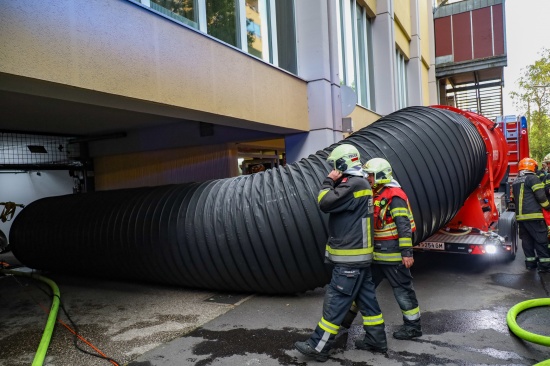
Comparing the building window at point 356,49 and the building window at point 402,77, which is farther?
the building window at point 402,77

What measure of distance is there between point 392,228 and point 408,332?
981mm

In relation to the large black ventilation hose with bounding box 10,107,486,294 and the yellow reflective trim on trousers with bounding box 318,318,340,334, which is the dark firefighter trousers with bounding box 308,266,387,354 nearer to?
the yellow reflective trim on trousers with bounding box 318,318,340,334

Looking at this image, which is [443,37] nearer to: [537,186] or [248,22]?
[248,22]

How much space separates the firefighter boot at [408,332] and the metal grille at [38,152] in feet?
29.3

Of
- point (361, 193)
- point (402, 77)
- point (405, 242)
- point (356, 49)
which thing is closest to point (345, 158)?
point (361, 193)

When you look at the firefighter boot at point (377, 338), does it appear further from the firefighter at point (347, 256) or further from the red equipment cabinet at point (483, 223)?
the red equipment cabinet at point (483, 223)

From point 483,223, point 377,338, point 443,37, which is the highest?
point 443,37

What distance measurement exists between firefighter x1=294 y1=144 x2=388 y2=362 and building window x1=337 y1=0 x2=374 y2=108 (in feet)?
24.8

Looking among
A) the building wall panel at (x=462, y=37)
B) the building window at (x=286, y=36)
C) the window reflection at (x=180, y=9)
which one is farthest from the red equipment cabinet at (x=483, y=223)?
the building wall panel at (x=462, y=37)

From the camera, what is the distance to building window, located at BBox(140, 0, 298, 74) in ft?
20.0

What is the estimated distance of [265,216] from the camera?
15.7ft

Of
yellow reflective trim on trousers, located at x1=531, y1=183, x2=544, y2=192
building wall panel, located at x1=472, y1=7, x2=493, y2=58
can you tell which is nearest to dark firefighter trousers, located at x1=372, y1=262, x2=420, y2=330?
yellow reflective trim on trousers, located at x1=531, y1=183, x2=544, y2=192

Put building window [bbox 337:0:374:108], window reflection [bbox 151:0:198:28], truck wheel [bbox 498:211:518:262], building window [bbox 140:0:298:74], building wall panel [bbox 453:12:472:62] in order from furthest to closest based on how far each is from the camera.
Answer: building wall panel [bbox 453:12:472:62], building window [bbox 337:0:374:108], truck wheel [bbox 498:211:518:262], building window [bbox 140:0:298:74], window reflection [bbox 151:0:198:28]

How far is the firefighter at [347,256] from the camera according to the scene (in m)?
3.44
